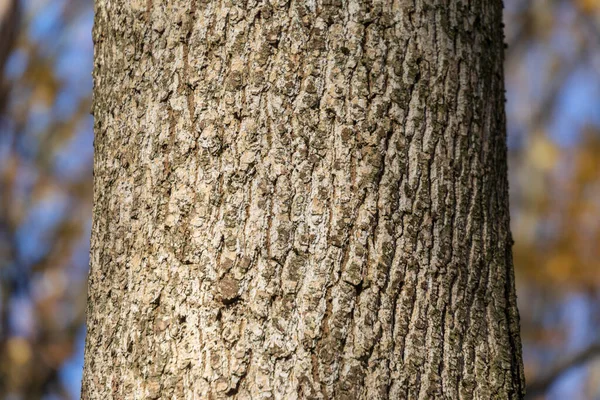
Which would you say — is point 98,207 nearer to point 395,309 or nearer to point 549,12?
point 395,309

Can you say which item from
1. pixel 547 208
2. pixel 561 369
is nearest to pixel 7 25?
pixel 561 369

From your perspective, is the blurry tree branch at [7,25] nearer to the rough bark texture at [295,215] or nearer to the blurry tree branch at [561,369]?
the rough bark texture at [295,215]

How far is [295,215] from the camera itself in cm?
120

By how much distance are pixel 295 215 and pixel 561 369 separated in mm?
3318

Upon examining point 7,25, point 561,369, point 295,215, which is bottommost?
point 561,369

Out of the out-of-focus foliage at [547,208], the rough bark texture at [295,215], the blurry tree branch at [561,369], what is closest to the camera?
the rough bark texture at [295,215]

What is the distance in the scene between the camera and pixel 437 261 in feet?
4.15

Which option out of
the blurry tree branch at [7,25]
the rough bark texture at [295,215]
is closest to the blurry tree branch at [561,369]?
the rough bark texture at [295,215]

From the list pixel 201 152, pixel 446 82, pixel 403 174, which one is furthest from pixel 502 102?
pixel 201 152

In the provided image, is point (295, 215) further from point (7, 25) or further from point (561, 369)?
point (561, 369)

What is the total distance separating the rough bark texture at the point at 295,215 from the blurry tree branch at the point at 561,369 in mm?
2819

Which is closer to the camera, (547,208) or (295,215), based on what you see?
(295,215)

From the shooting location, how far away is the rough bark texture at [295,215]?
A: 45.9 inches

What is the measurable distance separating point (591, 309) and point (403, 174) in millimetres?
11652
